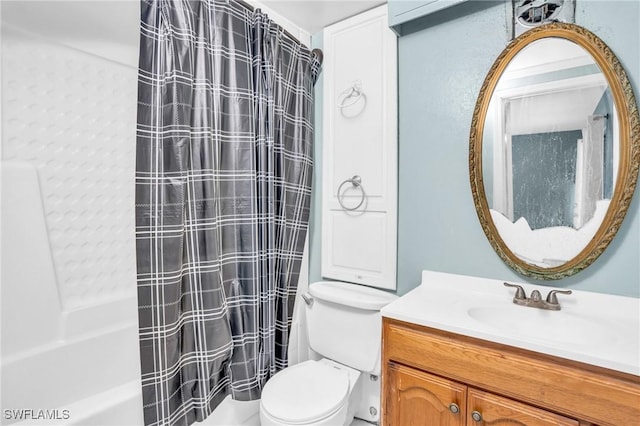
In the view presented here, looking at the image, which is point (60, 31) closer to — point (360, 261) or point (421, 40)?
point (421, 40)

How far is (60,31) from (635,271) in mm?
2460

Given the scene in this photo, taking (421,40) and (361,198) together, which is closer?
(421,40)

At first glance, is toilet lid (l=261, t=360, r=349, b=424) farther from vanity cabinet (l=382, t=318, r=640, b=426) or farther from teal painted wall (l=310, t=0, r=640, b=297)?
teal painted wall (l=310, t=0, r=640, b=297)

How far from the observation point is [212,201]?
4.59ft

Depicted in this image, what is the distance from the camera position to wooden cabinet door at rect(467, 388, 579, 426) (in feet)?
3.06

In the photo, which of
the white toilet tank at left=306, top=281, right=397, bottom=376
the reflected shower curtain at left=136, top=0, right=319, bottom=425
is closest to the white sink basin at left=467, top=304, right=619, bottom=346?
the white toilet tank at left=306, top=281, right=397, bottom=376

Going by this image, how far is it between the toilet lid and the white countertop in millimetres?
498

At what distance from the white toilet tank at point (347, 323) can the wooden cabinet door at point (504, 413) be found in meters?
0.50

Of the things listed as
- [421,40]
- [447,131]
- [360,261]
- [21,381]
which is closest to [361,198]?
[360,261]

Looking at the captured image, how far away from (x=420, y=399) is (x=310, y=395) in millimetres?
506

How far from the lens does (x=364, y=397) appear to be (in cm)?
173

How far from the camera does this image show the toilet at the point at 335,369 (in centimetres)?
132

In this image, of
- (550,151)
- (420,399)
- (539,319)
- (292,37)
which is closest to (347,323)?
(420,399)

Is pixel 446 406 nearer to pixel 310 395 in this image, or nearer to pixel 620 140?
pixel 310 395
